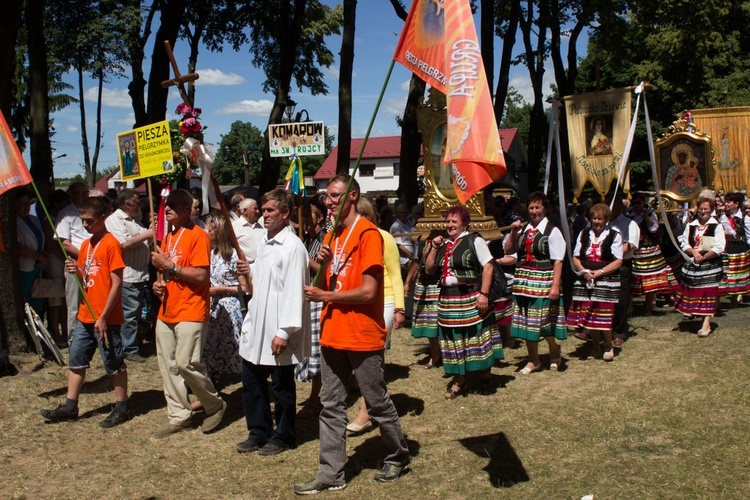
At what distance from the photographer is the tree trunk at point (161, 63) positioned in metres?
14.1

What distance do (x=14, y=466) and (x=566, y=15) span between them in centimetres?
2395

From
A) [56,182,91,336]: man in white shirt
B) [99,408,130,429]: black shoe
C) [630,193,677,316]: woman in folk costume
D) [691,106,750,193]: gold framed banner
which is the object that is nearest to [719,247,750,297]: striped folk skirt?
[630,193,677,316]: woman in folk costume

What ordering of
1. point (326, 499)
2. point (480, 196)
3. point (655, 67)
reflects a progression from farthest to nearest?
1. point (655, 67)
2. point (480, 196)
3. point (326, 499)

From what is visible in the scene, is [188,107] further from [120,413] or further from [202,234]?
[120,413]

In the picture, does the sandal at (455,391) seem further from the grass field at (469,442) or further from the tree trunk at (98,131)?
the tree trunk at (98,131)

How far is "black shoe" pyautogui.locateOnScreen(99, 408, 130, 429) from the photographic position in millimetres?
6305

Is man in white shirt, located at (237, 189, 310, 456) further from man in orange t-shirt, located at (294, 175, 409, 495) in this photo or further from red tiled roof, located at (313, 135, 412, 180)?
red tiled roof, located at (313, 135, 412, 180)

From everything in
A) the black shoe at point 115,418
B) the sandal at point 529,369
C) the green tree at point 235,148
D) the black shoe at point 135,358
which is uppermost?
the green tree at point 235,148

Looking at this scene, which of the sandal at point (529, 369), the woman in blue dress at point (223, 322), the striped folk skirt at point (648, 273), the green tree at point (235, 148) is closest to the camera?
the woman in blue dress at point (223, 322)

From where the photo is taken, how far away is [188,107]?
5.50 meters

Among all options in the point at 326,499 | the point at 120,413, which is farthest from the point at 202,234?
the point at 326,499

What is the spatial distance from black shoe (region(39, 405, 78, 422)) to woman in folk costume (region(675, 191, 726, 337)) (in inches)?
291

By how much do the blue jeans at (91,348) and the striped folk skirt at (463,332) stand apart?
289cm

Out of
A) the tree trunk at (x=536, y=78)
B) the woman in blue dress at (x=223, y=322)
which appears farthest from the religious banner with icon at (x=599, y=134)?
the tree trunk at (x=536, y=78)
